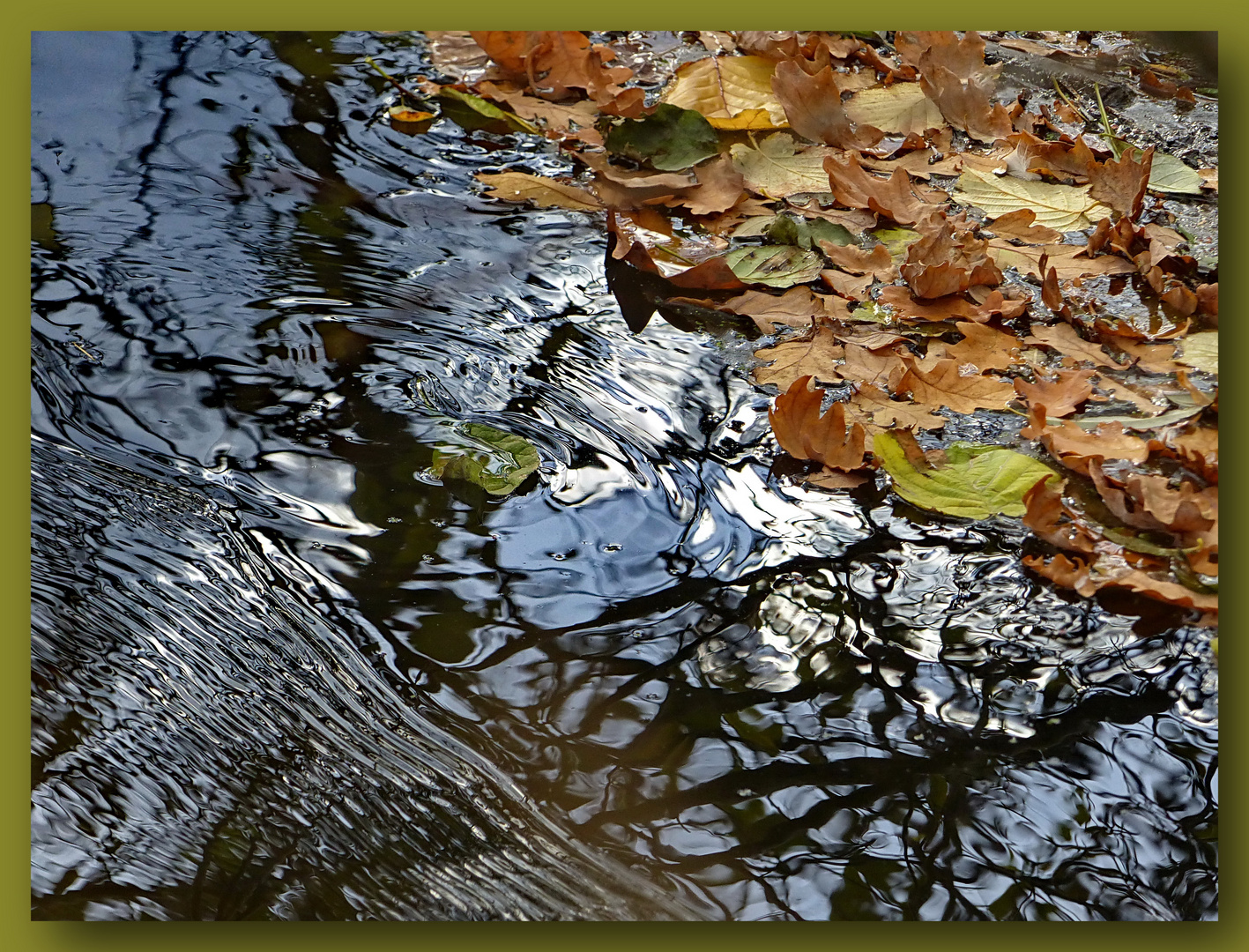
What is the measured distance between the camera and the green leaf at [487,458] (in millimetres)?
1086

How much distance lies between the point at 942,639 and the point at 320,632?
22.8 inches

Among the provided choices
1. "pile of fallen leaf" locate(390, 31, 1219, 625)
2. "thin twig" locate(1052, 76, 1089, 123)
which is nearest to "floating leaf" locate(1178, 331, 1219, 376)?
"pile of fallen leaf" locate(390, 31, 1219, 625)

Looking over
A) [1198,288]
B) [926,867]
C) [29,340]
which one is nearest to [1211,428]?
[1198,288]

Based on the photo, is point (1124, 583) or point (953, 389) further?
point (953, 389)

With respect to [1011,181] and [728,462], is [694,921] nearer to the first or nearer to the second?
[728,462]

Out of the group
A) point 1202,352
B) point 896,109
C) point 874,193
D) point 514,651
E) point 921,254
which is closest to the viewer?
point 514,651

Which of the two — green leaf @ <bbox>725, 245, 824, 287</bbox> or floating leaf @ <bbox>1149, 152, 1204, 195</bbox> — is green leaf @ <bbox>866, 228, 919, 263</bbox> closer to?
green leaf @ <bbox>725, 245, 824, 287</bbox>

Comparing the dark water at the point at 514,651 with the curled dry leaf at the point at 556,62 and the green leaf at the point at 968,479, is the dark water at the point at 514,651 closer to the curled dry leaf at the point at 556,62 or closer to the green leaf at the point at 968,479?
the green leaf at the point at 968,479

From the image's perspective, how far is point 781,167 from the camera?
4.88ft

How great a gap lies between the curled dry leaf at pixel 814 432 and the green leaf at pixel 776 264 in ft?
0.89

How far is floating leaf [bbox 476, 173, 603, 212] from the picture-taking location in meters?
1.47

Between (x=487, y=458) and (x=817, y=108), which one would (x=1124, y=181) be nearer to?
(x=817, y=108)


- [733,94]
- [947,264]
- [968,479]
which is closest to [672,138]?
[733,94]

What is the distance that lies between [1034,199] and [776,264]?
0.38 m
